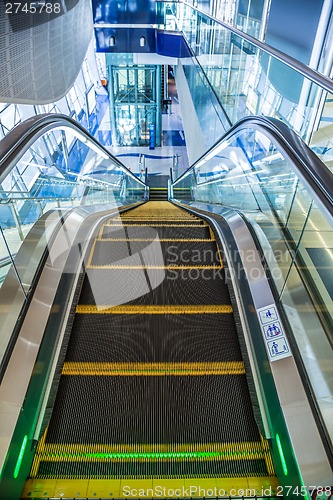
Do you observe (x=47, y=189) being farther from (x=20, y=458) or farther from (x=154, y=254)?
(x=20, y=458)

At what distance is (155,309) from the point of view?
2609 millimetres

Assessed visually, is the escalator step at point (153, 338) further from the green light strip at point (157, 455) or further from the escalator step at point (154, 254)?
the escalator step at point (154, 254)

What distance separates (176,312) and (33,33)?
7374 mm

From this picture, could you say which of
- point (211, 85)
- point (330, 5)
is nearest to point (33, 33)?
point (211, 85)

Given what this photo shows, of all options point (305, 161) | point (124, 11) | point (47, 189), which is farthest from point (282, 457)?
point (124, 11)

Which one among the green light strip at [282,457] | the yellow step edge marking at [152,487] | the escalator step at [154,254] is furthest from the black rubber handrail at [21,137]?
the green light strip at [282,457]

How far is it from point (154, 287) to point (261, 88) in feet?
10.6

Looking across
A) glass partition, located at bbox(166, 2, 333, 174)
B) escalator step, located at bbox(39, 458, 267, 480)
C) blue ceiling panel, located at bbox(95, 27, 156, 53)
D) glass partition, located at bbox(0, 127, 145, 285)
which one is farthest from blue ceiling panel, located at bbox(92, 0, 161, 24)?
escalator step, located at bbox(39, 458, 267, 480)

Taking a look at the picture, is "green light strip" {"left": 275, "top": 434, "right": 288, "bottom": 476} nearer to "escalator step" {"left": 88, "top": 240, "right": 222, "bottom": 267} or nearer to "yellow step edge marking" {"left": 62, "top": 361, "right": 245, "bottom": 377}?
"yellow step edge marking" {"left": 62, "top": 361, "right": 245, "bottom": 377}

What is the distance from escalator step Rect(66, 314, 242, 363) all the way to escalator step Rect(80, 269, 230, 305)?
0.21 m

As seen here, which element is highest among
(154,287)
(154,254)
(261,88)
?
(261,88)

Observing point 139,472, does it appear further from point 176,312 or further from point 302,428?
point 176,312

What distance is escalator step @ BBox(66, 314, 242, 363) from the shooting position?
2230 mm

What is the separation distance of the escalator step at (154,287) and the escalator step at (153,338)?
210 mm
